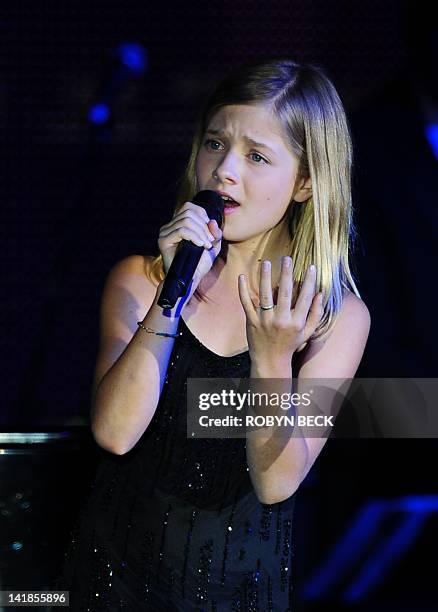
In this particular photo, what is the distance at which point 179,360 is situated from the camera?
1.51m

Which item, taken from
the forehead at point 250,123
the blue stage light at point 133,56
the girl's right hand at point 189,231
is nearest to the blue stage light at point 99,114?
the blue stage light at point 133,56

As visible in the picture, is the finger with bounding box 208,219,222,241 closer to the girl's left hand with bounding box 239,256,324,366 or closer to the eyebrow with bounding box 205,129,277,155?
the girl's left hand with bounding box 239,256,324,366

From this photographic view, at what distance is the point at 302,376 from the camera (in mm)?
1531

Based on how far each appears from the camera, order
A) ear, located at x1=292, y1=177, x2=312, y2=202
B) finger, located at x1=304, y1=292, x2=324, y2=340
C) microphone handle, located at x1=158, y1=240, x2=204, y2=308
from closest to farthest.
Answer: microphone handle, located at x1=158, y1=240, x2=204, y2=308 → finger, located at x1=304, y1=292, x2=324, y2=340 → ear, located at x1=292, y1=177, x2=312, y2=202

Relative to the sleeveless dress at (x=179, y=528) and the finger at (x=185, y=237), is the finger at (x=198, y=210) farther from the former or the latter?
the sleeveless dress at (x=179, y=528)

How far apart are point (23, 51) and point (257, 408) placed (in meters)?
1.55

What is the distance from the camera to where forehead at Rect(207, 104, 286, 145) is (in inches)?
58.8

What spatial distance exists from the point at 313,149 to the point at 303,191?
2.9 inches

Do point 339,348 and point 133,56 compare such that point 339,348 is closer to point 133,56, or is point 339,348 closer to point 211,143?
point 211,143

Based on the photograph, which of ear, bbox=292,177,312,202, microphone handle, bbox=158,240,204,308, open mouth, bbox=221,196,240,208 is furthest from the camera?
ear, bbox=292,177,312,202

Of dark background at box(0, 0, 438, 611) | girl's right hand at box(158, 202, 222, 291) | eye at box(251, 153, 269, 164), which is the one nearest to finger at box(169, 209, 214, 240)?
girl's right hand at box(158, 202, 222, 291)

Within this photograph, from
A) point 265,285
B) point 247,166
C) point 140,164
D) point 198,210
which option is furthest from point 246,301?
point 140,164

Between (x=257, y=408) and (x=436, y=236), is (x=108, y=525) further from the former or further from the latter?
(x=436, y=236)

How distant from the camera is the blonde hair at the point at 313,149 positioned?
1.54 m
